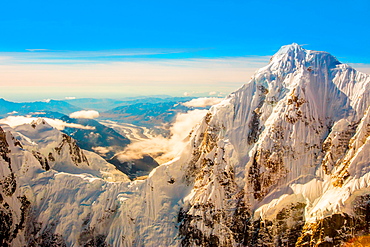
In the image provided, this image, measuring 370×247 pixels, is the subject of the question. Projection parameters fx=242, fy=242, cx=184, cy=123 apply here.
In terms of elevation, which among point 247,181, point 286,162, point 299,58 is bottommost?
point 247,181

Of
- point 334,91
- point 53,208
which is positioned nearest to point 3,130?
point 53,208

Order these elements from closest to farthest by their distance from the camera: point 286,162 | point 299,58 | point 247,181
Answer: point 286,162, point 247,181, point 299,58

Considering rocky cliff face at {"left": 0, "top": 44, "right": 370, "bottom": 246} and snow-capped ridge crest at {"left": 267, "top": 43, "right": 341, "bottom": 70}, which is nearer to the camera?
rocky cliff face at {"left": 0, "top": 44, "right": 370, "bottom": 246}

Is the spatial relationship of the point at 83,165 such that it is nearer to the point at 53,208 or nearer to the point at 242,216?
the point at 53,208

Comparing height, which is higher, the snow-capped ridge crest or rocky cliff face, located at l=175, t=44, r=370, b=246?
the snow-capped ridge crest

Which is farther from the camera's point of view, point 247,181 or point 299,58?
point 299,58

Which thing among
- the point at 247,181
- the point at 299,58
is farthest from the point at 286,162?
the point at 299,58

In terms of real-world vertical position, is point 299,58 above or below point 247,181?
above

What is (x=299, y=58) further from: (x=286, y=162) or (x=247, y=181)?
(x=247, y=181)
